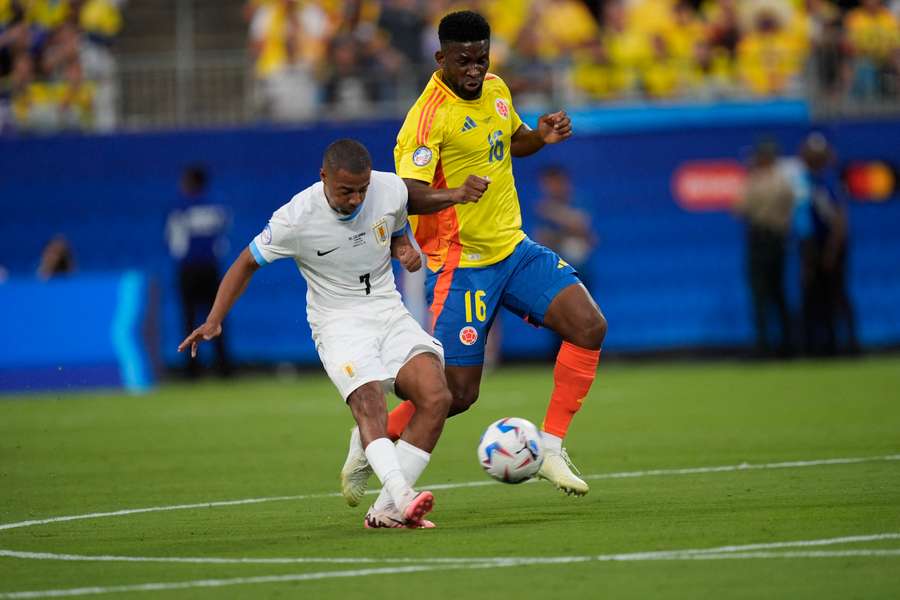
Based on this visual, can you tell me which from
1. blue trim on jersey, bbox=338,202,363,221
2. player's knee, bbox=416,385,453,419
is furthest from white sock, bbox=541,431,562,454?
blue trim on jersey, bbox=338,202,363,221

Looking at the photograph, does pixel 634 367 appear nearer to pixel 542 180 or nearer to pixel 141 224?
pixel 542 180

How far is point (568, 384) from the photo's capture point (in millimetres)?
9703

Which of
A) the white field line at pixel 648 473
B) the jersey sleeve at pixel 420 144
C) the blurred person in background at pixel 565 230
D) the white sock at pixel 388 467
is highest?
the jersey sleeve at pixel 420 144

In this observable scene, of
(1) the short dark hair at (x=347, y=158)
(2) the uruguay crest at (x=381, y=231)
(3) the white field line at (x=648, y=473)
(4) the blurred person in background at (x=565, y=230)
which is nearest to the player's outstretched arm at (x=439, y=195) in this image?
(2) the uruguay crest at (x=381, y=231)

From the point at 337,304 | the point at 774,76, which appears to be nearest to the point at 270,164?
the point at 774,76

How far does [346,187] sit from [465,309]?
1.34m

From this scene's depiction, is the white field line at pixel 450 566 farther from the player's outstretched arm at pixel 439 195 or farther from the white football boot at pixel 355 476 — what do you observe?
the player's outstretched arm at pixel 439 195

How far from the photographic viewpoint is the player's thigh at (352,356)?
862 centimetres

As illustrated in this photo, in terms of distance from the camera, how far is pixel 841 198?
21531mm

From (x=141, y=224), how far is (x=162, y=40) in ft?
9.88

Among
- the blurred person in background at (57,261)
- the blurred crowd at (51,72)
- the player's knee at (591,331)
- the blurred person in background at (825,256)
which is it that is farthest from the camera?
the blurred crowd at (51,72)

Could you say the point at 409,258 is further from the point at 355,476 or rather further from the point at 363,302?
the point at 355,476

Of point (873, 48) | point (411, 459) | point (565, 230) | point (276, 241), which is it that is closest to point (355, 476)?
point (411, 459)

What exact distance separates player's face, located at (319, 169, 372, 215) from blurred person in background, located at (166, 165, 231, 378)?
12961 millimetres
